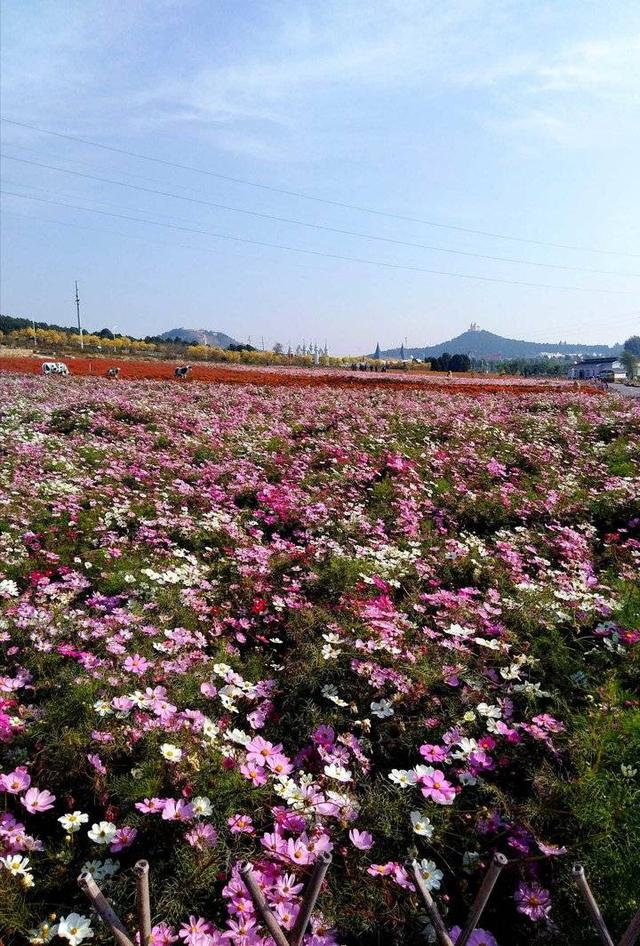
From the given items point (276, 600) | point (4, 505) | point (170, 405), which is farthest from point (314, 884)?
point (170, 405)

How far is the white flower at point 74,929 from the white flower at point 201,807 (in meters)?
0.51

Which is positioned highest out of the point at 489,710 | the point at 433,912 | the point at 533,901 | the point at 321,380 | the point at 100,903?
the point at 321,380

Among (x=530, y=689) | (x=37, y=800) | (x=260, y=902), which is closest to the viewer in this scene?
(x=260, y=902)

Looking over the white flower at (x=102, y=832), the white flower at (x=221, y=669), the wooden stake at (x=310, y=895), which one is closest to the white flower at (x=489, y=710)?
the white flower at (x=221, y=669)

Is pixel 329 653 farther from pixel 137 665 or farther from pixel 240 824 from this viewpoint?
pixel 240 824

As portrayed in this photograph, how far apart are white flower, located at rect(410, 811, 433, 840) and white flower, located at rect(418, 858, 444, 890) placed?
0.10 metres

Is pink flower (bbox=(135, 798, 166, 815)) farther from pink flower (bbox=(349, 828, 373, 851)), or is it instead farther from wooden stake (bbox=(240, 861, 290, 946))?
wooden stake (bbox=(240, 861, 290, 946))

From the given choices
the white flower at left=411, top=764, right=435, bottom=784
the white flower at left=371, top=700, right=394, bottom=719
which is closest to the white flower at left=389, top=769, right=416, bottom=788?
the white flower at left=411, top=764, right=435, bottom=784

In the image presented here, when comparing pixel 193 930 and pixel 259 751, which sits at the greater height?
pixel 259 751

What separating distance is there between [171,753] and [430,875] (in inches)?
47.5

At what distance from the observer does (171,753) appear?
2.43 meters

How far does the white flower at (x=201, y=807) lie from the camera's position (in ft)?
7.39

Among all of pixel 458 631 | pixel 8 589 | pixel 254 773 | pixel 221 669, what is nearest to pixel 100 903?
pixel 254 773

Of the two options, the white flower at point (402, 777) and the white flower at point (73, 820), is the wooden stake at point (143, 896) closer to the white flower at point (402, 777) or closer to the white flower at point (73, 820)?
the white flower at point (73, 820)
